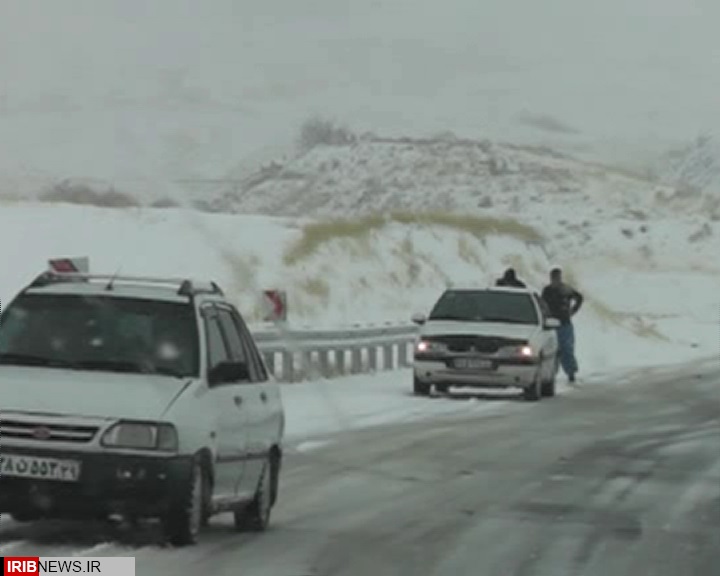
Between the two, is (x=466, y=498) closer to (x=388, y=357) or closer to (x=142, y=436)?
(x=142, y=436)

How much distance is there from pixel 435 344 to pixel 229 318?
1489cm

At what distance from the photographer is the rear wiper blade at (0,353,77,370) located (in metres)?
11.3

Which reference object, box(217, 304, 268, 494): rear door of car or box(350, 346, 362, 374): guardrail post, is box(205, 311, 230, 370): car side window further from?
box(350, 346, 362, 374): guardrail post

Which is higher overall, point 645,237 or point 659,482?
point 659,482

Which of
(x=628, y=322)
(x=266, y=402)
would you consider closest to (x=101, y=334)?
(x=266, y=402)

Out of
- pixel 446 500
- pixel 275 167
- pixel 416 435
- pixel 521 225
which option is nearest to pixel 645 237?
pixel 521 225

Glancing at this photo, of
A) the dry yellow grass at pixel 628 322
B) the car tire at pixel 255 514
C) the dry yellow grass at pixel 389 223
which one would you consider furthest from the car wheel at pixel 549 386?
the dry yellow grass at pixel 628 322

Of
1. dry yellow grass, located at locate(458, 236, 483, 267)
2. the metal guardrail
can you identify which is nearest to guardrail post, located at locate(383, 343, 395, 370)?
the metal guardrail

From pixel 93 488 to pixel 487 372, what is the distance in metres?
17.0

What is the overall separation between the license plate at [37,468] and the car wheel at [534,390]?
56.4ft

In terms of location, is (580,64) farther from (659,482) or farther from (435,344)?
(659,482)

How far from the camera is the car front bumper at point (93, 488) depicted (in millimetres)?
10555

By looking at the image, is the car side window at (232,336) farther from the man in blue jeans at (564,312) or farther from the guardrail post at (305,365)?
the man in blue jeans at (564,312)

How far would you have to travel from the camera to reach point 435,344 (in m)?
27.4
